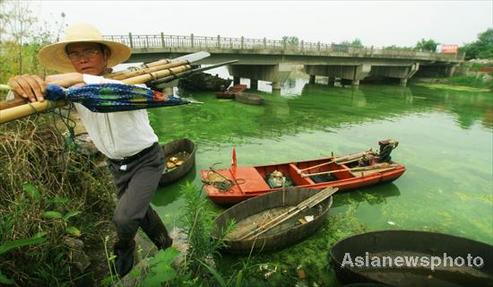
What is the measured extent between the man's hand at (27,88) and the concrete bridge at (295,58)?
16128mm

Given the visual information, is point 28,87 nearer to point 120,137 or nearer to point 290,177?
point 120,137

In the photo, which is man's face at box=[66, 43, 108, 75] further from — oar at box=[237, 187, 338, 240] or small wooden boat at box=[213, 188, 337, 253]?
oar at box=[237, 187, 338, 240]

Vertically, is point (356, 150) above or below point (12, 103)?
below

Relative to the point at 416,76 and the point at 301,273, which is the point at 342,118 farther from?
the point at 416,76

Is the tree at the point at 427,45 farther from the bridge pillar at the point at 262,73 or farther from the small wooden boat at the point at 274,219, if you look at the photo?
the small wooden boat at the point at 274,219

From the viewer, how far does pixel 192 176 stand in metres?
8.95

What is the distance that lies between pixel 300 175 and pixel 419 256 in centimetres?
325

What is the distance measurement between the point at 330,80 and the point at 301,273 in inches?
1300

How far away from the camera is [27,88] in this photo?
1670 millimetres

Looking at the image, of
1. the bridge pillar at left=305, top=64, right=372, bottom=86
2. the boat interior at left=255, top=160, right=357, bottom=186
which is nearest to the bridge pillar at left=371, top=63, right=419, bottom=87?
the bridge pillar at left=305, top=64, right=372, bottom=86

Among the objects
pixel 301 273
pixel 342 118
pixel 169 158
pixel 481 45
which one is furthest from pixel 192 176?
pixel 481 45

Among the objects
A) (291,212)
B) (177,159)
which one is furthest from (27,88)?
(177,159)

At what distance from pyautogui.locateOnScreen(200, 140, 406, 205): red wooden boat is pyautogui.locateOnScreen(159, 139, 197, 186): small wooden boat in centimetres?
79

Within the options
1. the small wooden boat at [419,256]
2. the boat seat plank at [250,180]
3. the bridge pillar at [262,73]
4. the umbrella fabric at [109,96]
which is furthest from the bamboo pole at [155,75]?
the bridge pillar at [262,73]
